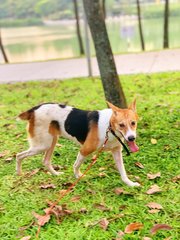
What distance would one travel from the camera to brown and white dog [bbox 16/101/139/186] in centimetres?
396

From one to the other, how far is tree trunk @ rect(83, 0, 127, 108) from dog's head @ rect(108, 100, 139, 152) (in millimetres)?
2034

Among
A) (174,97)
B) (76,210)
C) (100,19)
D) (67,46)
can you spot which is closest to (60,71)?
(174,97)

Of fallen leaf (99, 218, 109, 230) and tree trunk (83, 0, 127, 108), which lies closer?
fallen leaf (99, 218, 109, 230)

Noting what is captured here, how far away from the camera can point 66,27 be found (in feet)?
139

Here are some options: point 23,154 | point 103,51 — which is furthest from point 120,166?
point 103,51

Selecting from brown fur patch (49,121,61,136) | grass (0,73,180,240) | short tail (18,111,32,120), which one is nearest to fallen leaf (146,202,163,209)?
grass (0,73,180,240)

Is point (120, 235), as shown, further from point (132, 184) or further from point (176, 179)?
point (176, 179)

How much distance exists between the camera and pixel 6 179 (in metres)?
4.55

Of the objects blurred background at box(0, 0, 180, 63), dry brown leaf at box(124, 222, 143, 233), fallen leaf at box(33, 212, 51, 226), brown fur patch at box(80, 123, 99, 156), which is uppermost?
brown fur patch at box(80, 123, 99, 156)

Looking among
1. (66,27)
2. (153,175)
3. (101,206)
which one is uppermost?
(101,206)

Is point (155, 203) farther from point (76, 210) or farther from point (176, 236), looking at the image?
point (76, 210)

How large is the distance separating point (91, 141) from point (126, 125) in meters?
0.53

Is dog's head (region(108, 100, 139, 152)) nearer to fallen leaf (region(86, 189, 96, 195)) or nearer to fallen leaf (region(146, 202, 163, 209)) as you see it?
fallen leaf (region(146, 202, 163, 209))

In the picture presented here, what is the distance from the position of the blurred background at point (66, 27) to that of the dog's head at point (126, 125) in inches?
357
